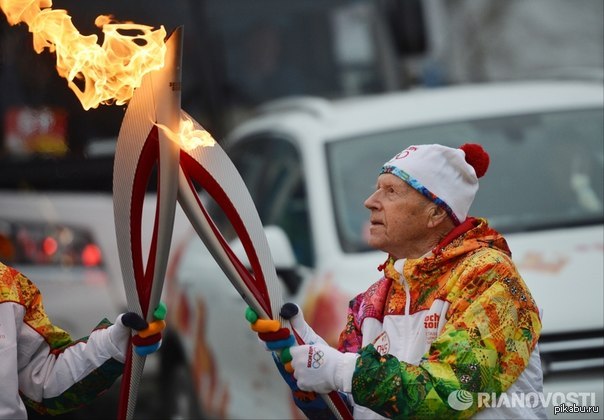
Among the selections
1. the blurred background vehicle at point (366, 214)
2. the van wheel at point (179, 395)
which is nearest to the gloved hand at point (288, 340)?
the blurred background vehicle at point (366, 214)

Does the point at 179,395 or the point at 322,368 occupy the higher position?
the point at 322,368

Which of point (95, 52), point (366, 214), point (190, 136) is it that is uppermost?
point (95, 52)

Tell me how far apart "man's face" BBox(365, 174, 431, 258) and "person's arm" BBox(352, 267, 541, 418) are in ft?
1.09

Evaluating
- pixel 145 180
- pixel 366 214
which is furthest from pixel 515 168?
pixel 145 180

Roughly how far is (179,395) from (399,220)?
358cm

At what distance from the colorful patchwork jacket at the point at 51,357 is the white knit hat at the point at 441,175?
89 cm

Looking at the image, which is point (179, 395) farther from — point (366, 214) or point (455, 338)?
point (455, 338)

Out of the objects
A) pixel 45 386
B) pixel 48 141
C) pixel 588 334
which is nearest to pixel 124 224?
pixel 45 386

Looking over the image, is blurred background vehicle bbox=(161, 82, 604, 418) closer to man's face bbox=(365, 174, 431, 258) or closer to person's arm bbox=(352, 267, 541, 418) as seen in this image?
man's face bbox=(365, 174, 431, 258)

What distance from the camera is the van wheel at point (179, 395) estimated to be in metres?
6.49


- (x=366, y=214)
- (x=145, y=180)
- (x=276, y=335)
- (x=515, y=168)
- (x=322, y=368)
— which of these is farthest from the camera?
(x=515, y=168)

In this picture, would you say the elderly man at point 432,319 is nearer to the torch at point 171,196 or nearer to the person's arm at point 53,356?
the torch at point 171,196

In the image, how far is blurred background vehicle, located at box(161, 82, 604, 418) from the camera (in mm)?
4703

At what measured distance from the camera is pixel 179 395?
6789 millimetres
